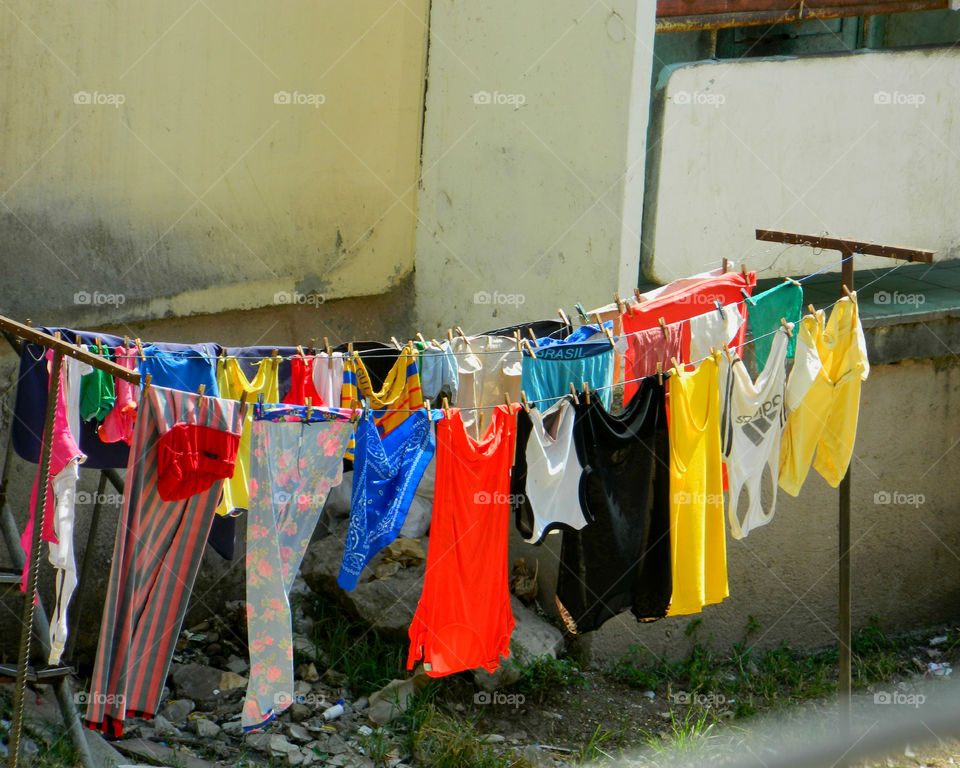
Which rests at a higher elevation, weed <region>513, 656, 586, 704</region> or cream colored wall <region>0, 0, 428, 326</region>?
Answer: cream colored wall <region>0, 0, 428, 326</region>

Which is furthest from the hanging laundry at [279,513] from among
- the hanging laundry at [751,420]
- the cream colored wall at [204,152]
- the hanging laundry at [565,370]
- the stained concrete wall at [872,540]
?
the stained concrete wall at [872,540]

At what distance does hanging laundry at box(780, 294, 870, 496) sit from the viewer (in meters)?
4.89

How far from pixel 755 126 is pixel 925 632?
371cm

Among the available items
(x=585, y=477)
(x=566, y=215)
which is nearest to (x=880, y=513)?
(x=566, y=215)

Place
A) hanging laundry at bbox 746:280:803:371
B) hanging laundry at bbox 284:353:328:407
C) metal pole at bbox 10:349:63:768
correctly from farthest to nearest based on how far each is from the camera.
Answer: hanging laundry at bbox 746:280:803:371 → hanging laundry at bbox 284:353:328:407 → metal pole at bbox 10:349:63:768

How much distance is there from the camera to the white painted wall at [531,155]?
6660 mm

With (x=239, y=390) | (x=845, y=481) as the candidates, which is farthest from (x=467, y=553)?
(x=845, y=481)

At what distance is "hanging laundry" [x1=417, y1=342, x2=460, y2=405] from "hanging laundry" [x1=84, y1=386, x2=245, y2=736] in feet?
3.26

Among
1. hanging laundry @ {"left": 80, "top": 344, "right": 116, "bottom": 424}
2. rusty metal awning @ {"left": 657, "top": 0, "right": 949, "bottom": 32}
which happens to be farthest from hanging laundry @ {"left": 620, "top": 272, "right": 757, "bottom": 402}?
rusty metal awning @ {"left": 657, "top": 0, "right": 949, "bottom": 32}

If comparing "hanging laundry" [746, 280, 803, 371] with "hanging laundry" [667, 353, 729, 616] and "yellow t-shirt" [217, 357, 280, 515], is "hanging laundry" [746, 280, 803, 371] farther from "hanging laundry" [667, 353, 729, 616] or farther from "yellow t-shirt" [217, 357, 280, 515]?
"yellow t-shirt" [217, 357, 280, 515]

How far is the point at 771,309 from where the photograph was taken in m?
5.32

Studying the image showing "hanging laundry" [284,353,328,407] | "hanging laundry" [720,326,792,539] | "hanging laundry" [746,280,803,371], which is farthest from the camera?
"hanging laundry" [746,280,803,371]

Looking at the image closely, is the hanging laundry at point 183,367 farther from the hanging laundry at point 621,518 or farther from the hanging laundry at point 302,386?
the hanging laundry at point 621,518

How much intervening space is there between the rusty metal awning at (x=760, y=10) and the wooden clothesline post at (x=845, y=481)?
3.31 meters
